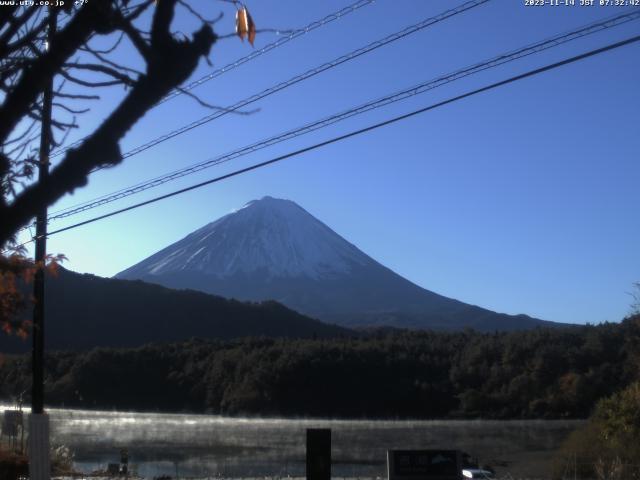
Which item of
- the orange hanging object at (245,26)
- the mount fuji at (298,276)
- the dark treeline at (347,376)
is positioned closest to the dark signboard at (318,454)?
the orange hanging object at (245,26)

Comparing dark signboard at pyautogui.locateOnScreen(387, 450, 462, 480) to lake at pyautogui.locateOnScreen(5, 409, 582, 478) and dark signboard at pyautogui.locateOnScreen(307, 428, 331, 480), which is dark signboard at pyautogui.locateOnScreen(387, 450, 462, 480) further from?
lake at pyautogui.locateOnScreen(5, 409, 582, 478)

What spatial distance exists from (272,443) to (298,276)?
96957 millimetres

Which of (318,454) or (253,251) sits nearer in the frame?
(318,454)

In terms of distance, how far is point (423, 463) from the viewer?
40.5 feet

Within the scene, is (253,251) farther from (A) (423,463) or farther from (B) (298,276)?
(A) (423,463)

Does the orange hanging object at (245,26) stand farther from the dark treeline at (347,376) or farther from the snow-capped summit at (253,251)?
the snow-capped summit at (253,251)

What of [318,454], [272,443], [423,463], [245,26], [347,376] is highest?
[245,26]

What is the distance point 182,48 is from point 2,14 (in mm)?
1248

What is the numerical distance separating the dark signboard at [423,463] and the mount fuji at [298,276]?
8752cm

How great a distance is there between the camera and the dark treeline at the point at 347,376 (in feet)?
127

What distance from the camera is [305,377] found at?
44.0 metres

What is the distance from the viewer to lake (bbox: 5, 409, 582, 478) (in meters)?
24.0

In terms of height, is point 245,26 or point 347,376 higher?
point 245,26

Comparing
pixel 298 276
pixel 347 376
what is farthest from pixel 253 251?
pixel 347 376
